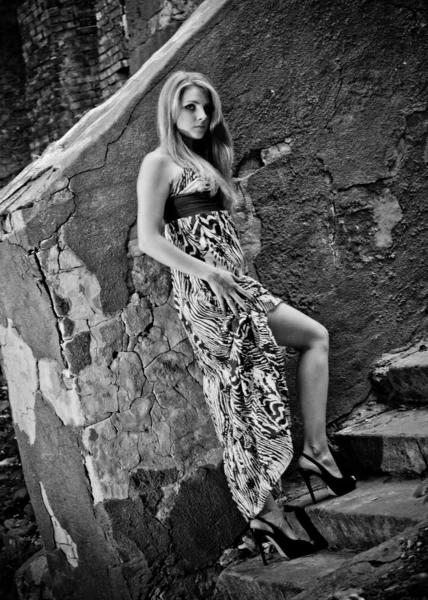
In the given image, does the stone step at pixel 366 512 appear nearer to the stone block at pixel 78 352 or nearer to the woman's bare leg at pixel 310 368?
the woman's bare leg at pixel 310 368

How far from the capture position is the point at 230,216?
3.39 meters

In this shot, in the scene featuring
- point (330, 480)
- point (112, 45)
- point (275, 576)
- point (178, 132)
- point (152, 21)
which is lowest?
point (275, 576)

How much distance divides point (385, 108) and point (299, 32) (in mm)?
570

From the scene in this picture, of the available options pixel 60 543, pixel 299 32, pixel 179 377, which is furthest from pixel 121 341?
pixel 299 32

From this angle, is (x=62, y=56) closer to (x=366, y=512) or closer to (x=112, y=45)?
(x=112, y=45)

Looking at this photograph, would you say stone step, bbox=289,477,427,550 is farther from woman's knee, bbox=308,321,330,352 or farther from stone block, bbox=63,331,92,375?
stone block, bbox=63,331,92,375

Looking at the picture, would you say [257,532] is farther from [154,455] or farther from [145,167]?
[145,167]

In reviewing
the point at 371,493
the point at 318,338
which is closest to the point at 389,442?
the point at 371,493

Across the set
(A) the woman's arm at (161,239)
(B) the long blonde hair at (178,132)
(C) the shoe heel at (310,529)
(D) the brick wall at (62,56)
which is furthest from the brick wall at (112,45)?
(C) the shoe heel at (310,529)

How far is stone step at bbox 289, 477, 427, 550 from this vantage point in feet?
9.69

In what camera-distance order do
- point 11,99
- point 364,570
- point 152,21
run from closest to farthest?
point 364,570 < point 152,21 < point 11,99

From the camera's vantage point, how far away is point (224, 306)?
3.18m

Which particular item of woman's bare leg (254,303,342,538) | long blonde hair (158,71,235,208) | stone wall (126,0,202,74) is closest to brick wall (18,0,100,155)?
stone wall (126,0,202,74)

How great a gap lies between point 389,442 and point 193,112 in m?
1.55
